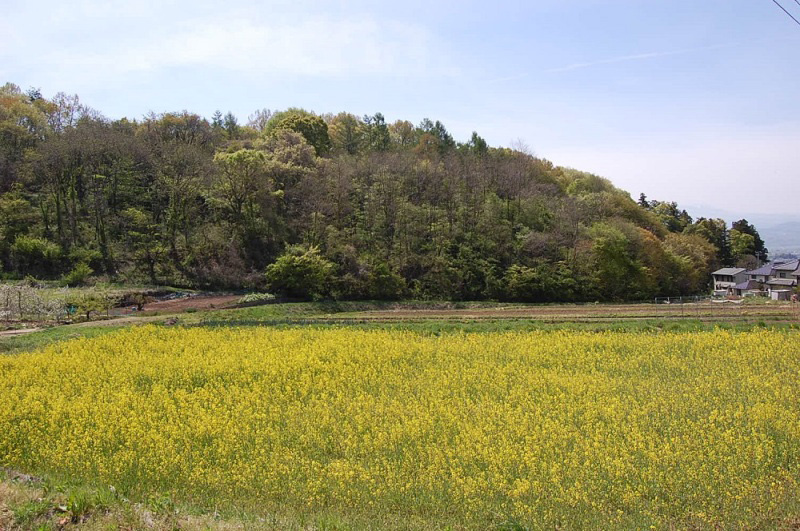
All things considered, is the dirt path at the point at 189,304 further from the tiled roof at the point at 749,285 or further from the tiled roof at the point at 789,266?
the tiled roof at the point at 789,266

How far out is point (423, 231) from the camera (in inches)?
1921

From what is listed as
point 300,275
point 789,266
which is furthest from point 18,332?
point 789,266

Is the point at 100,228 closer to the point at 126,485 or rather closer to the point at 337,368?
the point at 337,368

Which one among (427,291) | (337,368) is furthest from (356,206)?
(337,368)

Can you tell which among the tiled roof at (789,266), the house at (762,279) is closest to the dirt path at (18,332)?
the house at (762,279)

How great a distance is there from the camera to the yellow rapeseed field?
884 cm

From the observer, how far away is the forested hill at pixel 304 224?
43.3 meters

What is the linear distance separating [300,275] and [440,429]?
28.5m

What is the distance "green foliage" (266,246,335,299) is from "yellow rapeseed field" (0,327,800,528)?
19.3m

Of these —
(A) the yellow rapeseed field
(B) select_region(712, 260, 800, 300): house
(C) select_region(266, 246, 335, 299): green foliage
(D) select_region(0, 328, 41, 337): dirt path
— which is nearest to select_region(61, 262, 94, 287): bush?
(D) select_region(0, 328, 41, 337): dirt path

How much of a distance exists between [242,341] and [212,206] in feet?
103

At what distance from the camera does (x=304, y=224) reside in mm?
48781

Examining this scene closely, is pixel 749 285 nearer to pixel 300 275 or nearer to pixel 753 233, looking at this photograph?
pixel 753 233

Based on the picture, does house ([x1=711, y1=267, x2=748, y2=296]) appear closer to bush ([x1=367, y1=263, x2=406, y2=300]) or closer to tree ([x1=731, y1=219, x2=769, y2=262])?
tree ([x1=731, y1=219, x2=769, y2=262])
